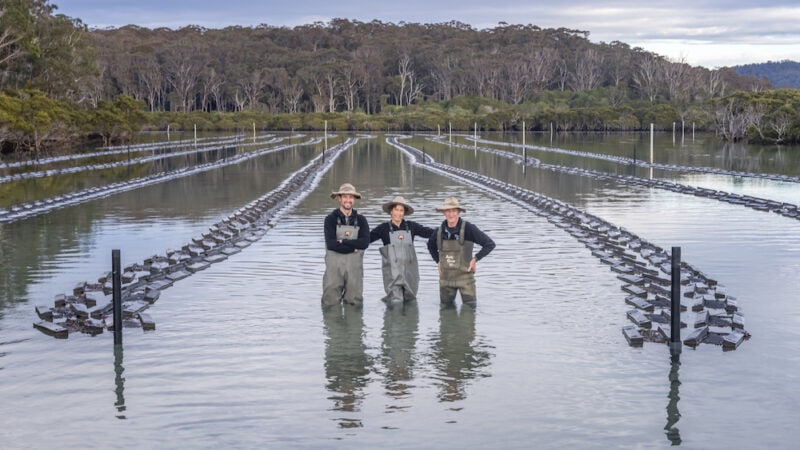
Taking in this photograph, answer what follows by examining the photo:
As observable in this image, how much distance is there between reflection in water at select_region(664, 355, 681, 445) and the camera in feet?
27.0

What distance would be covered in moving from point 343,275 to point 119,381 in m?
3.58

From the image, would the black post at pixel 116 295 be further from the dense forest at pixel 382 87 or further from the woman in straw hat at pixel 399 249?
the dense forest at pixel 382 87

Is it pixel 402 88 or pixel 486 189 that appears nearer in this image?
pixel 486 189

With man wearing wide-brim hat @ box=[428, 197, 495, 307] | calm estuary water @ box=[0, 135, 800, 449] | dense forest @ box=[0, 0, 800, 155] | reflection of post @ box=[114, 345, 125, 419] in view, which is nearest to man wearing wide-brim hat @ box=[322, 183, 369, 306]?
calm estuary water @ box=[0, 135, 800, 449]

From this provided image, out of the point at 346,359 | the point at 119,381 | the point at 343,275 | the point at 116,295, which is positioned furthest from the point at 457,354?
the point at 116,295

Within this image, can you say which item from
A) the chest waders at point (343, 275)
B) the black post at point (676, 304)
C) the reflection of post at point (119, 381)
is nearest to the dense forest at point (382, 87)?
the chest waders at point (343, 275)

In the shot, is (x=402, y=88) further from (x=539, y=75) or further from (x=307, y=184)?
(x=307, y=184)

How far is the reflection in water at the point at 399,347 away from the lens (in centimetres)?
951

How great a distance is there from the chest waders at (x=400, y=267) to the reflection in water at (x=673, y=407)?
3.38 metres

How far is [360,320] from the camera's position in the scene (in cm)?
1227

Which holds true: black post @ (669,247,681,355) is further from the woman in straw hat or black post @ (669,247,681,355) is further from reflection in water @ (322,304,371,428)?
the woman in straw hat

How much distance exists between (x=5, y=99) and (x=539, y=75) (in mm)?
115954

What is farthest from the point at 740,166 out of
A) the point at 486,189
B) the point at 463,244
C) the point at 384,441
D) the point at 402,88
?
the point at 402,88

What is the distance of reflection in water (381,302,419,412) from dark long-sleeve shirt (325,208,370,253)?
2.94ft
